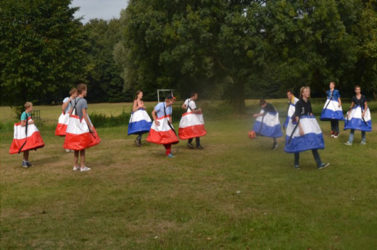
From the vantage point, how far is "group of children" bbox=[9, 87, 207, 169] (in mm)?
12273

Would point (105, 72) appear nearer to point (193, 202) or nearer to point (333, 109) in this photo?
point (333, 109)

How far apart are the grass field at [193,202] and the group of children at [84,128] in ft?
2.09

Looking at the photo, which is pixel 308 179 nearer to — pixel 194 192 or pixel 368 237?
pixel 194 192

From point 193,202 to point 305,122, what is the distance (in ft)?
14.5

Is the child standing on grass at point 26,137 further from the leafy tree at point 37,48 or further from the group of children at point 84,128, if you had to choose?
the leafy tree at point 37,48

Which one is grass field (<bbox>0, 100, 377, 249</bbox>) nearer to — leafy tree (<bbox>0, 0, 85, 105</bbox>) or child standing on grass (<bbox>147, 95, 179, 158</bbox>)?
child standing on grass (<bbox>147, 95, 179, 158</bbox>)

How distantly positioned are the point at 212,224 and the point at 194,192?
2.39m

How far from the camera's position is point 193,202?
9.00m

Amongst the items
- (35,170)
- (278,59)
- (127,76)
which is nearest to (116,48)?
(127,76)

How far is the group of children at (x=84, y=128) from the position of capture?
40.3ft

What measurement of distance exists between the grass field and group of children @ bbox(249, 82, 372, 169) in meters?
0.72

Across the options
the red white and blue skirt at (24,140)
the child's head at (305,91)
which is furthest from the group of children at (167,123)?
the child's head at (305,91)

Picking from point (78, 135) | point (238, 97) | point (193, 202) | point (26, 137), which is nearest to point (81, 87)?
point (78, 135)

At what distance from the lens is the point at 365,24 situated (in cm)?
3472
